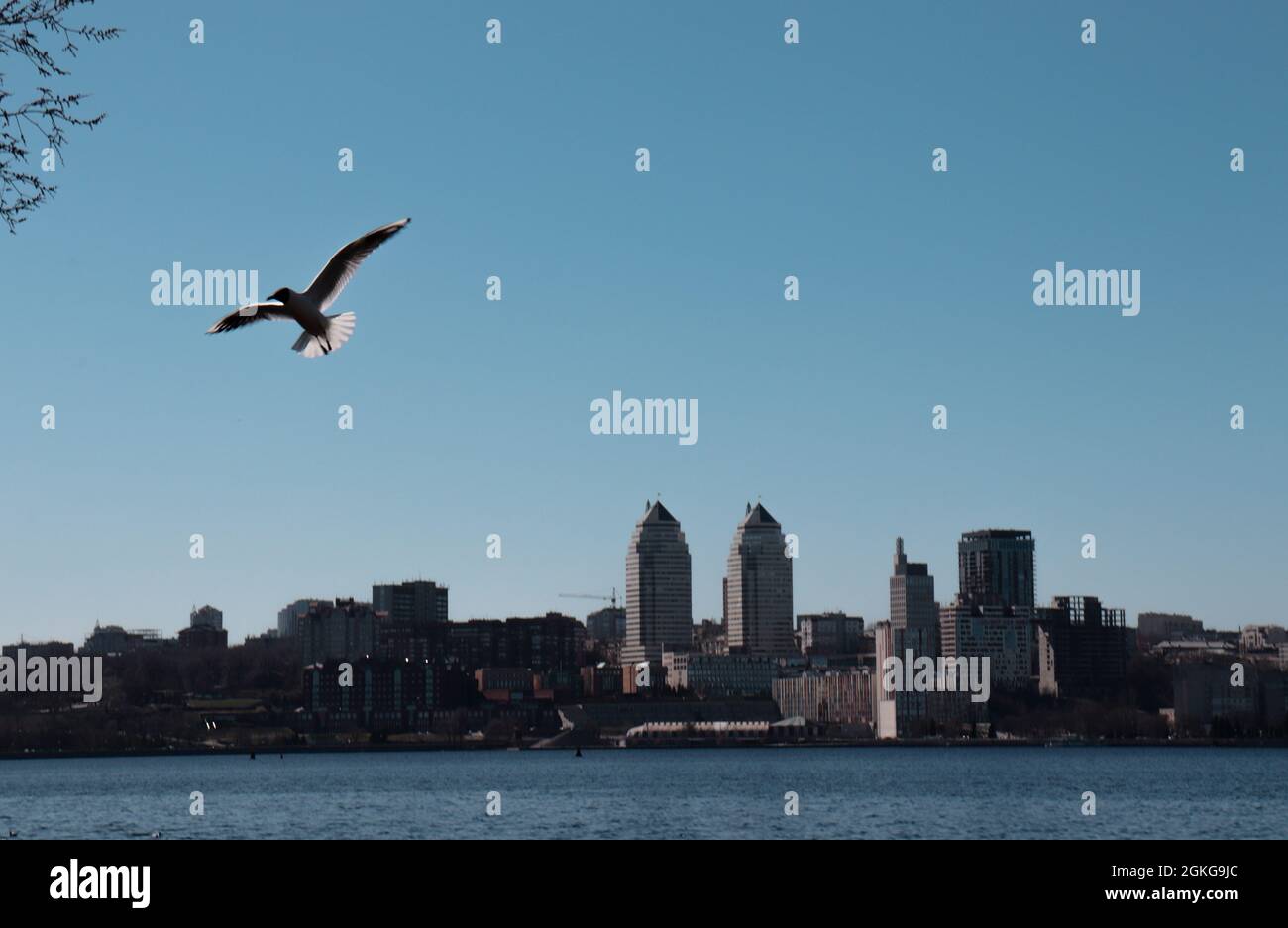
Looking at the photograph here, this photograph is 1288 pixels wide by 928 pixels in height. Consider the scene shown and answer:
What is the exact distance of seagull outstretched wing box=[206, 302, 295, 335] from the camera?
18078 millimetres

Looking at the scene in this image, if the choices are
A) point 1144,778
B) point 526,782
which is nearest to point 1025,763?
point 1144,778

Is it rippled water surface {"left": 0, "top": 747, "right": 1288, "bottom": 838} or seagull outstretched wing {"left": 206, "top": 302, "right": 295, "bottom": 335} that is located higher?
seagull outstretched wing {"left": 206, "top": 302, "right": 295, "bottom": 335}

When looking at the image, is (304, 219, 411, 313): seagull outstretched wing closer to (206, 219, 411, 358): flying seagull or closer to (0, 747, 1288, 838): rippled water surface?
(206, 219, 411, 358): flying seagull

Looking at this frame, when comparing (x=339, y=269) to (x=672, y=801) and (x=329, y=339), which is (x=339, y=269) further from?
(x=672, y=801)

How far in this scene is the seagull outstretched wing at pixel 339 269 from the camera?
19328mm

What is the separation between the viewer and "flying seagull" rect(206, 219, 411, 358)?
62.5 feet

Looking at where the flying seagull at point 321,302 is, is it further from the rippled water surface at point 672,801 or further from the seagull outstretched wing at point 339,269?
the rippled water surface at point 672,801

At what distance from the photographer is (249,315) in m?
18.5

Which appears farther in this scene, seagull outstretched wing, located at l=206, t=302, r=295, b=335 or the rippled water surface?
the rippled water surface

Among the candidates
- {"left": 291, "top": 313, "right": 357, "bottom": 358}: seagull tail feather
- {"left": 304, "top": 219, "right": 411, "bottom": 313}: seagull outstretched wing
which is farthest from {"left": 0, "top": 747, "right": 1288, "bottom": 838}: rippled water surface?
{"left": 304, "top": 219, "right": 411, "bottom": 313}: seagull outstretched wing

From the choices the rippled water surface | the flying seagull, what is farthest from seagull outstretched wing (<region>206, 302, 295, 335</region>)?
the rippled water surface
